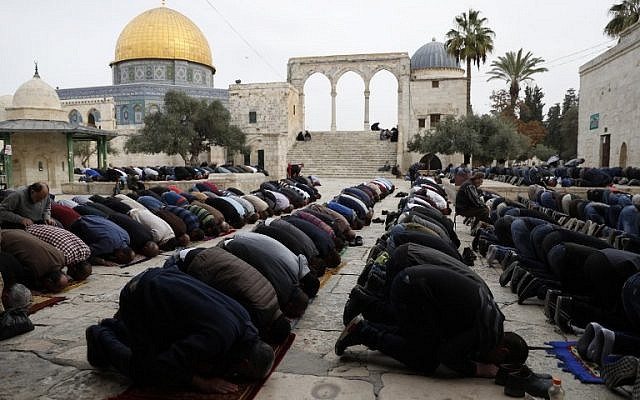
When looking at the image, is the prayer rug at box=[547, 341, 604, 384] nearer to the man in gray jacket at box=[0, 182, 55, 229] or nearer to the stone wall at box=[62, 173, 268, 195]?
the man in gray jacket at box=[0, 182, 55, 229]

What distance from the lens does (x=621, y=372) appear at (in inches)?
109

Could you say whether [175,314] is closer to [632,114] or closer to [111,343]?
[111,343]

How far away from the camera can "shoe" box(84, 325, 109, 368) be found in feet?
10.1

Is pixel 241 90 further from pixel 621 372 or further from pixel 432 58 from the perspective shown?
pixel 621 372

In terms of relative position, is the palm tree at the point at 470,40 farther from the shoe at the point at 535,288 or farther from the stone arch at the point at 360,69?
the shoe at the point at 535,288

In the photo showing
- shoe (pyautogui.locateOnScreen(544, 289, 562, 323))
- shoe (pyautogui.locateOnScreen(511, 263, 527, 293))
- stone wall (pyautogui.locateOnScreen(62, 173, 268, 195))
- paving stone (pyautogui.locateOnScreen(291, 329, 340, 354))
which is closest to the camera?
paving stone (pyautogui.locateOnScreen(291, 329, 340, 354))

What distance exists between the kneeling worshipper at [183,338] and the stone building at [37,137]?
772 inches

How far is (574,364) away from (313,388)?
1.74 m

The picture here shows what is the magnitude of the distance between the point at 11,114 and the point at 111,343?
22.6m

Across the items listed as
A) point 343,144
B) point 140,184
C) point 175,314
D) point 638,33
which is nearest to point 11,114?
point 140,184

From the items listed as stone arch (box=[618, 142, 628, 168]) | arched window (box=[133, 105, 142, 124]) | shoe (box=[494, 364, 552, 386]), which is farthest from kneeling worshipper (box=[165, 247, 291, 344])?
arched window (box=[133, 105, 142, 124])

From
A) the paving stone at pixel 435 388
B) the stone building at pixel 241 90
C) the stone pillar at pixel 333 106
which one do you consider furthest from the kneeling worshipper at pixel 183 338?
the stone pillar at pixel 333 106

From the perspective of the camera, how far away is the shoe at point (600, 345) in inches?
120

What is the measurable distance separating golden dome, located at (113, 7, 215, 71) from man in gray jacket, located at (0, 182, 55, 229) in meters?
37.0
